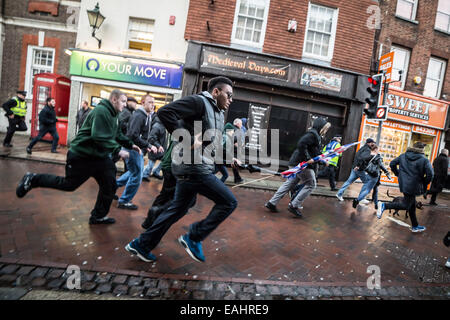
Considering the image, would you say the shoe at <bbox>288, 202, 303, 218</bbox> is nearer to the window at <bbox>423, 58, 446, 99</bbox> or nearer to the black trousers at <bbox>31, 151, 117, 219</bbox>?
the black trousers at <bbox>31, 151, 117, 219</bbox>

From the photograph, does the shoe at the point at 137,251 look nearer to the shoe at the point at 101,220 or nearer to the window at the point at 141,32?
the shoe at the point at 101,220

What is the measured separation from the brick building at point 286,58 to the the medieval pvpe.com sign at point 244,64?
0.12 ft

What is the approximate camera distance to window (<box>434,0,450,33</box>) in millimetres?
11820

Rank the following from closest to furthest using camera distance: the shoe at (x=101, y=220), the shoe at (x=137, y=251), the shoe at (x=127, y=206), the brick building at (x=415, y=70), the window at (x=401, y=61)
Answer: the shoe at (x=137, y=251) < the shoe at (x=101, y=220) < the shoe at (x=127, y=206) < the brick building at (x=415, y=70) < the window at (x=401, y=61)

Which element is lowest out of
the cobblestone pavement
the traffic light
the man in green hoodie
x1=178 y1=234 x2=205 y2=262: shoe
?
the cobblestone pavement

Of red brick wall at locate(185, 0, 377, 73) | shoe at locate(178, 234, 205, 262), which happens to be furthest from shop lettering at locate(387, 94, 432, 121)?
shoe at locate(178, 234, 205, 262)

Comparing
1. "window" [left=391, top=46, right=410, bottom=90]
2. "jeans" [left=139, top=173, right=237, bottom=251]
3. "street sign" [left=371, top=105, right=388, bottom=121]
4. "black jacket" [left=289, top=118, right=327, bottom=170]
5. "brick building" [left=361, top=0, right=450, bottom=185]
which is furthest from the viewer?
"window" [left=391, top=46, right=410, bottom=90]

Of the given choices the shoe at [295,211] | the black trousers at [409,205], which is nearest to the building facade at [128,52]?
the shoe at [295,211]

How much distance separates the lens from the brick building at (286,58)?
10031mm

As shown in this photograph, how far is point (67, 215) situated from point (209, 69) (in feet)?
25.5

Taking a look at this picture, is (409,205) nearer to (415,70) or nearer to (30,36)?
(415,70)

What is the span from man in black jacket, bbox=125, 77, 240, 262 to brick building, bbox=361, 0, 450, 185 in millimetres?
10533
